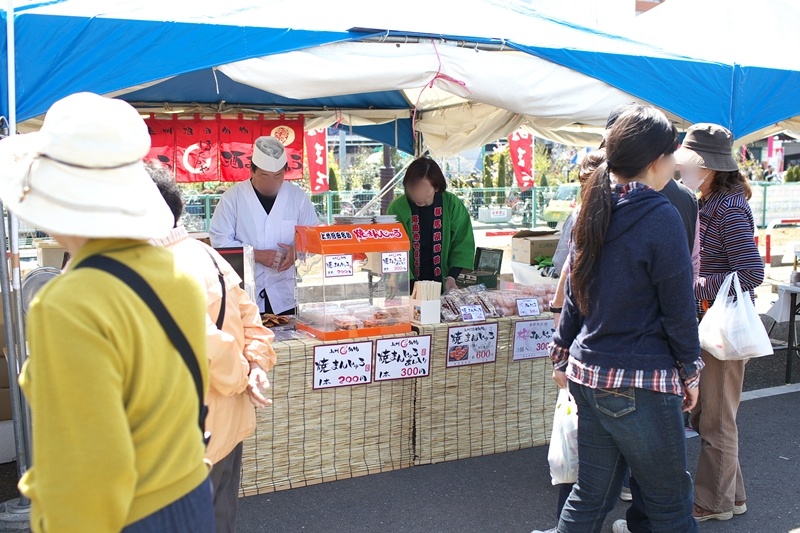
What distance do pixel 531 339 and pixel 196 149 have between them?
4205 mm

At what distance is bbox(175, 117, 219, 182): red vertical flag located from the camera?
695 cm

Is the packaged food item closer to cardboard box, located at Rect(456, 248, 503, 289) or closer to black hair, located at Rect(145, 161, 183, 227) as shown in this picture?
cardboard box, located at Rect(456, 248, 503, 289)

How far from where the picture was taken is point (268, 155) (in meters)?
4.32

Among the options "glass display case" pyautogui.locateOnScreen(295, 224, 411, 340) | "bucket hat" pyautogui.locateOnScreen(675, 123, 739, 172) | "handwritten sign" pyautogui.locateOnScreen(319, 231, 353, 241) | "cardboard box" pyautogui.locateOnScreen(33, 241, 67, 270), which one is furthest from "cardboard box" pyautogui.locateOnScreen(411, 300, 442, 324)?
"cardboard box" pyautogui.locateOnScreen(33, 241, 67, 270)

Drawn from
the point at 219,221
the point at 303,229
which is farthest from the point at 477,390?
the point at 219,221

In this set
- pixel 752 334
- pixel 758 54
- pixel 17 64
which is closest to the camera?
pixel 17 64

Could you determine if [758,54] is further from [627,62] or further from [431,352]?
[431,352]

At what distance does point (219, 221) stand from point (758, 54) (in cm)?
382

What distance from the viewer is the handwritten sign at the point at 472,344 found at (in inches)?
159

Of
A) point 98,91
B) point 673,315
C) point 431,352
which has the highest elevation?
point 98,91

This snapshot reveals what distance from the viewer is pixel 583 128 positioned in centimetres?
783

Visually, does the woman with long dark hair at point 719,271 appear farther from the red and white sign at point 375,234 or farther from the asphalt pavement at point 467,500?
the red and white sign at point 375,234

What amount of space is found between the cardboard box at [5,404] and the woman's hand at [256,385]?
270 centimetres

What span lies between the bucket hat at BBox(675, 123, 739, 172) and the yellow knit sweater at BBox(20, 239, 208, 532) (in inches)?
108
